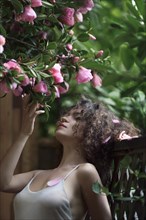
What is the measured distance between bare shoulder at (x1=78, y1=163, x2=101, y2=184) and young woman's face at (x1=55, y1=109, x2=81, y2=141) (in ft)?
0.51

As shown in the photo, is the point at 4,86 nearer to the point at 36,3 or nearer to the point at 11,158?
the point at 36,3

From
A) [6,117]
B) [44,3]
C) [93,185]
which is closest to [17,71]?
[44,3]

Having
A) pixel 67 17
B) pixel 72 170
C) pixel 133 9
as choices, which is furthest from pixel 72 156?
pixel 133 9

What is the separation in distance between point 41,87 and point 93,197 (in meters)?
0.47

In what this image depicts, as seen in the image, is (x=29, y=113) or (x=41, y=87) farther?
(x=29, y=113)

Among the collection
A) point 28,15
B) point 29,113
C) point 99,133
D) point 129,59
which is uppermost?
point 28,15

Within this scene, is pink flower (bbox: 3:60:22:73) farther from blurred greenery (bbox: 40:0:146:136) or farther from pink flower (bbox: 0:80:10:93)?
blurred greenery (bbox: 40:0:146:136)

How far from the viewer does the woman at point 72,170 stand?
2.23 meters

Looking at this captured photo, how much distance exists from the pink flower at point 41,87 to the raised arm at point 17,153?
6.7 inches

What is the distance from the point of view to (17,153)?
7.74 ft

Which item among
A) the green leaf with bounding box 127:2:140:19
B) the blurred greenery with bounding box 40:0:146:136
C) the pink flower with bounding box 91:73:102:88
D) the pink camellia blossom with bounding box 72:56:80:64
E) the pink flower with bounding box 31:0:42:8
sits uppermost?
the pink flower with bounding box 31:0:42:8

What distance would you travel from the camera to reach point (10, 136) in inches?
141

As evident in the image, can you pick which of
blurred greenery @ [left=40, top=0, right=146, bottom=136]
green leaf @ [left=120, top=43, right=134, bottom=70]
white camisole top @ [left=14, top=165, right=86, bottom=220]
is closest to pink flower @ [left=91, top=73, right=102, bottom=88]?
white camisole top @ [left=14, top=165, right=86, bottom=220]

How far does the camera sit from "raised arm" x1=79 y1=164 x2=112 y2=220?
7.28 ft
